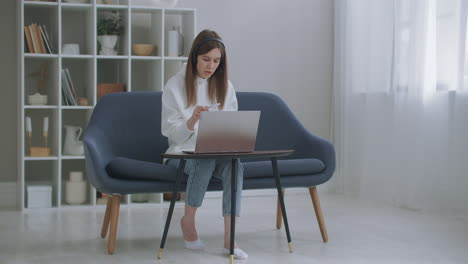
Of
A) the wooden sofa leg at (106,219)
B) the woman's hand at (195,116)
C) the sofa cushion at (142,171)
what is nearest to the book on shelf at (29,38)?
the wooden sofa leg at (106,219)

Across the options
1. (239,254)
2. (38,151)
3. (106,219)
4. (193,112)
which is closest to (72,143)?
(38,151)

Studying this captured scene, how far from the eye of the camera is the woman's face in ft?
10.4

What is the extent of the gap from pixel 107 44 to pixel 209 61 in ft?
5.72

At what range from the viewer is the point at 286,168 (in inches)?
131

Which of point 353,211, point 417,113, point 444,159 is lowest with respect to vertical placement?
point 353,211

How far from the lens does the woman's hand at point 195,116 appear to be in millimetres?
2916

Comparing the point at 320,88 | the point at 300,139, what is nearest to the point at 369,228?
the point at 300,139

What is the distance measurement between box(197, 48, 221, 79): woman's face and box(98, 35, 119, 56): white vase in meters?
1.68

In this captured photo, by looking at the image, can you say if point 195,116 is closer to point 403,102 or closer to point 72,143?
point 72,143

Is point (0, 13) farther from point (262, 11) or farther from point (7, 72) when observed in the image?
point (262, 11)

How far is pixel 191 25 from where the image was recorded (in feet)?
16.0

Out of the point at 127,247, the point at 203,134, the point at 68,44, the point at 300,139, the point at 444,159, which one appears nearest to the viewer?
the point at 203,134

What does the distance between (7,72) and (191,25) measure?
4.37 ft

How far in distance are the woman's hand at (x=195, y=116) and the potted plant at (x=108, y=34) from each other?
1.87m
